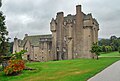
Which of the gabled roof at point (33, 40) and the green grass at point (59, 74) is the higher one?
the gabled roof at point (33, 40)

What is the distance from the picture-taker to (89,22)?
226 ft

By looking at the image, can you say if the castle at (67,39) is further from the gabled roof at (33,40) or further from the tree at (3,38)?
the tree at (3,38)

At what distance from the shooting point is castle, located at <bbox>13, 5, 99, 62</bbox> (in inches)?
2734

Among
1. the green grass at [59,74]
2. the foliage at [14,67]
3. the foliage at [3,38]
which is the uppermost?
the foliage at [3,38]

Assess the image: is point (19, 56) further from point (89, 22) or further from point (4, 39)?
point (89, 22)

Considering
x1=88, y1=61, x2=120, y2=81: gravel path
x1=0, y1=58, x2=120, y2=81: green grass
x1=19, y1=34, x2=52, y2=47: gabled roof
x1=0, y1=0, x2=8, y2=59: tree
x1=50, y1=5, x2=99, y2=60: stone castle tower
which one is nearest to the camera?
x1=88, y1=61, x2=120, y2=81: gravel path

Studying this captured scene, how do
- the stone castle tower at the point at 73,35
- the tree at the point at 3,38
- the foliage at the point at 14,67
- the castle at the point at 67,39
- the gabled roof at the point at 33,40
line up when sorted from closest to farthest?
the foliage at the point at 14,67 → the tree at the point at 3,38 → the stone castle tower at the point at 73,35 → the castle at the point at 67,39 → the gabled roof at the point at 33,40

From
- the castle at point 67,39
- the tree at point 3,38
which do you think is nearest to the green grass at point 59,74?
the tree at point 3,38

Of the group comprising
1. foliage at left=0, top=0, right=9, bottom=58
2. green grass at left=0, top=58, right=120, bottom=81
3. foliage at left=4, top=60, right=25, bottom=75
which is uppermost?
foliage at left=0, top=0, right=9, bottom=58

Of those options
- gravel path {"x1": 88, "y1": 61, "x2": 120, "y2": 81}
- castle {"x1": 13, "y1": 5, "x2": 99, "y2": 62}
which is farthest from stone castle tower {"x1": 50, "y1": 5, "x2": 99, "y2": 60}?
gravel path {"x1": 88, "y1": 61, "x2": 120, "y2": 81}

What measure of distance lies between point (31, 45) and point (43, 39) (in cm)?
651

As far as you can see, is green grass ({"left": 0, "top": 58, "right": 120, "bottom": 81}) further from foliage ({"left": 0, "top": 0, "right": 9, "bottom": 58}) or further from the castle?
the castle

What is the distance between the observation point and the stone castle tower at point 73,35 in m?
69.1

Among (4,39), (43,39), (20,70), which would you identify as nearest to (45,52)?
(43,39)
